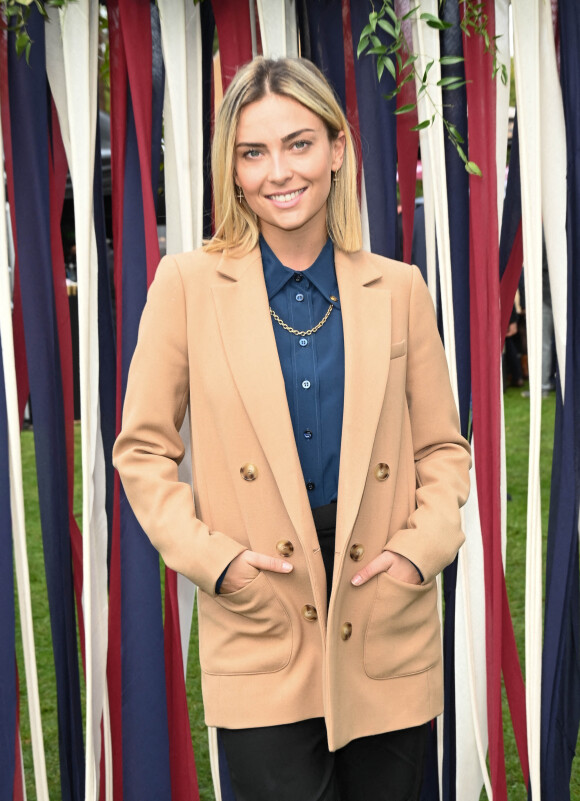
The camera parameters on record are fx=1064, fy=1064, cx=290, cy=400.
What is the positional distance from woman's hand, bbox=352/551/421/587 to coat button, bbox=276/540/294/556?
5.5 inches

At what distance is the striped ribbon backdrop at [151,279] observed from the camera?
251 centimetres

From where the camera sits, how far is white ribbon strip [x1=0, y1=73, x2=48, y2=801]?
250cm

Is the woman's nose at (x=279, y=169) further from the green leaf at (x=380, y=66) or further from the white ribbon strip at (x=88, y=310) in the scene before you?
the white ribbon strip at (x=88, y=310)

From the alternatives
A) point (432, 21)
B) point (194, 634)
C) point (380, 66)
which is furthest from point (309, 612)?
point (194, 634)

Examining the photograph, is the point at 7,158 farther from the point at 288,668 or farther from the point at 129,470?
the point at 288,668

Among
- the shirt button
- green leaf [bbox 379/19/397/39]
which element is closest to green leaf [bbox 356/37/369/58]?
green leaf [bbox 379/19/397/39]

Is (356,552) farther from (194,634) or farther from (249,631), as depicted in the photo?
(194,634)

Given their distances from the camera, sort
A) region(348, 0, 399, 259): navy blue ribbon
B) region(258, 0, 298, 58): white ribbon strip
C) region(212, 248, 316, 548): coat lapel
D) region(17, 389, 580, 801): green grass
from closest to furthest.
→ 1. region(212, 248, 316, 548): coat lapel
2. region(258, 0, 298, 58): white ribbon strip
3. region(348, 0, 399, 259): navy blue ribbon
4. region(17, 389, 580, 801): green grass

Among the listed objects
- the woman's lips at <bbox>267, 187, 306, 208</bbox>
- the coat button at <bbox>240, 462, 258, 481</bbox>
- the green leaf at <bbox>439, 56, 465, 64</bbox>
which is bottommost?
the coat button at <bbox>240, 462, 258, 481</bbox>

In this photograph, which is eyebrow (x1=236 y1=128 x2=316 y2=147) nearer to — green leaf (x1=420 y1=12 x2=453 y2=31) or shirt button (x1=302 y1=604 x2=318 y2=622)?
green leaf (x1=420 y1=12 x2=453 y2=31)

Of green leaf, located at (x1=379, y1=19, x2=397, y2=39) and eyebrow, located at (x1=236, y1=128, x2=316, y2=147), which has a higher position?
green leaf, located at (x1=379, y1=19, x2=397, y2=39)

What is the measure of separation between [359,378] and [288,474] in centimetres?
23

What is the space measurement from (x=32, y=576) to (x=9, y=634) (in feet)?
10.1

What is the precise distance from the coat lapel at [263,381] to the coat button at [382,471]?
0.17 m
